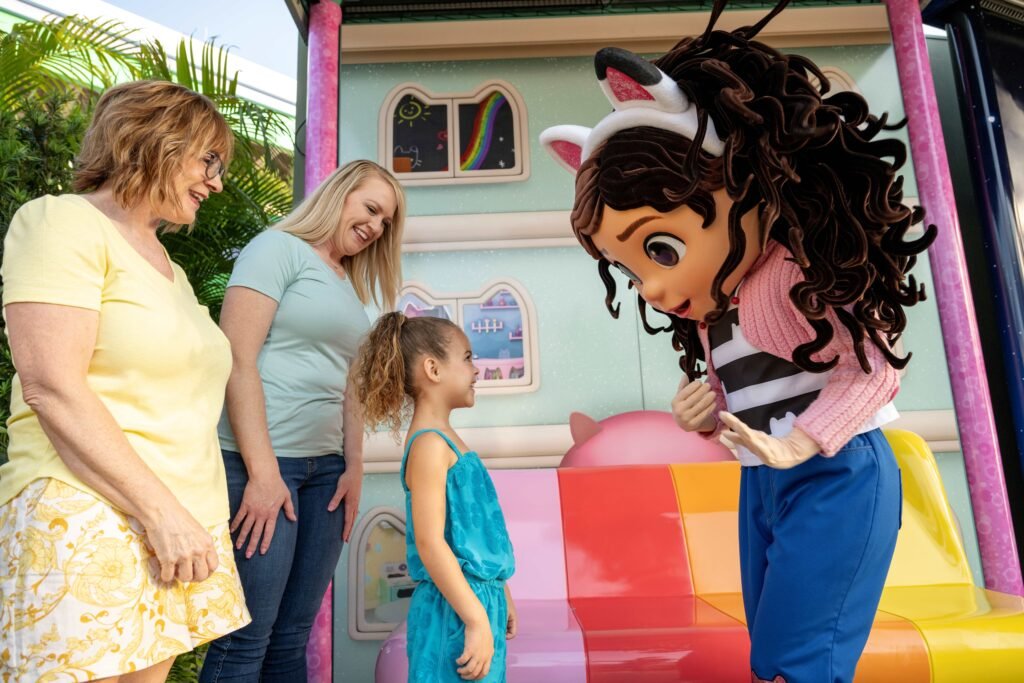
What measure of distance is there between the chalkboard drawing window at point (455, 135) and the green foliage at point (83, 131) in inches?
22.3

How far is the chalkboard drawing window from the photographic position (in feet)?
10.5

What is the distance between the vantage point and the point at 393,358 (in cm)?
170

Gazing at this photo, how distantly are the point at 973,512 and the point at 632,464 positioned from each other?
1333mm

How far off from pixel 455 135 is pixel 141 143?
2.11m

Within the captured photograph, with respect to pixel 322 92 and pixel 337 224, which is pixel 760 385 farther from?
pixel 322 92

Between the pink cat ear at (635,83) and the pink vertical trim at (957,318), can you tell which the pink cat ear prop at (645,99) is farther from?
the pink vertical trim at (957,318)

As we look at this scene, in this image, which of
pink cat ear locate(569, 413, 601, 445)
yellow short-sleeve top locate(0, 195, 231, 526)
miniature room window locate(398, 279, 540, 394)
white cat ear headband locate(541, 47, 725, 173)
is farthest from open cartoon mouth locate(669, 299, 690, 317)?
miniature room window locate(398, 279, 540, 394)

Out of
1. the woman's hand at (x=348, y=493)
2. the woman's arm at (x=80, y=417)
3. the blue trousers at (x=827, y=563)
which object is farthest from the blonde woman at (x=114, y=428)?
the blue trousers at (x=827, y=563)

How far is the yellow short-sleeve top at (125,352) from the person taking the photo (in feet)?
3.51

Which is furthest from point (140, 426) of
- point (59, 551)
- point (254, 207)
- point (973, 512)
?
point (973, 512)

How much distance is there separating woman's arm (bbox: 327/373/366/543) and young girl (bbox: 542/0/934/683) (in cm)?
80

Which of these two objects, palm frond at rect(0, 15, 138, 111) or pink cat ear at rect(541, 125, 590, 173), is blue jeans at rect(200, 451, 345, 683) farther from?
palm frond at rect(0, 15, 138, 111)

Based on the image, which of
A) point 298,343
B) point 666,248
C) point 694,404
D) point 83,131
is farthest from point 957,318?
point 83,131

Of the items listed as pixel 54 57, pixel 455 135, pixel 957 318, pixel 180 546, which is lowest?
pixel 180 546
